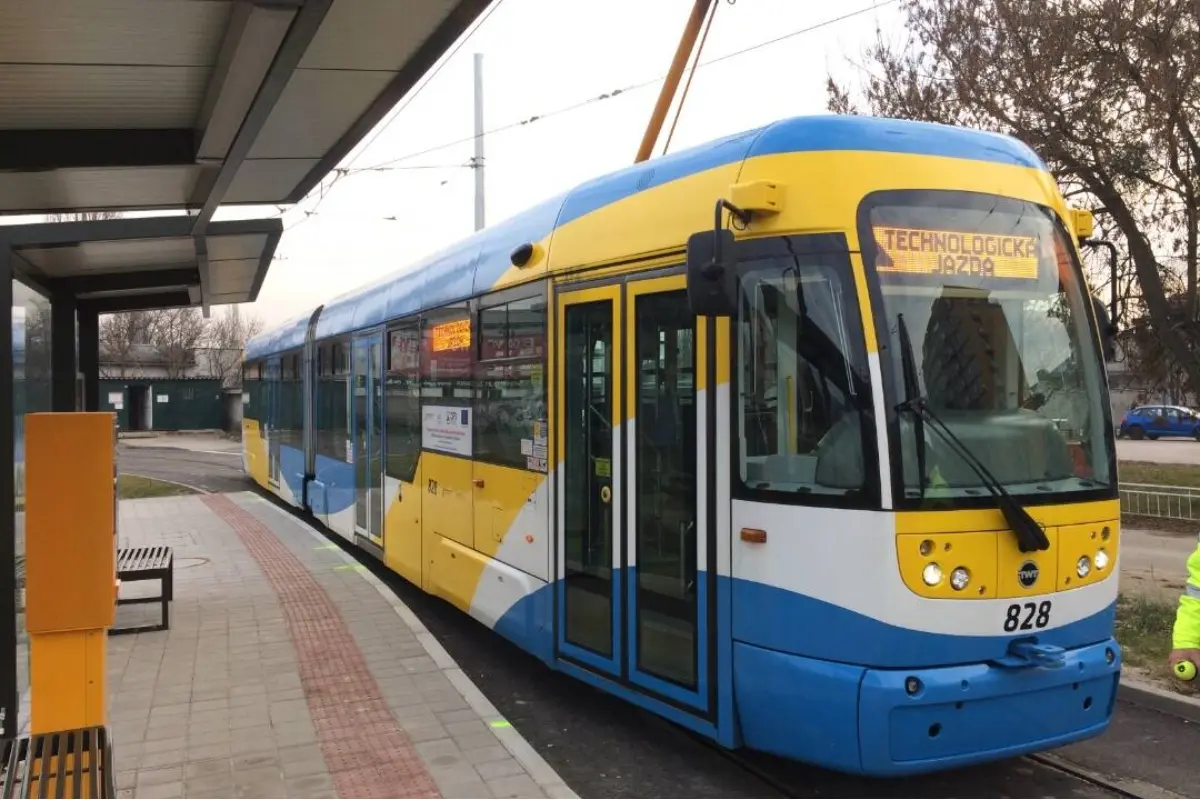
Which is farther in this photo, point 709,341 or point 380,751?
point 380,751

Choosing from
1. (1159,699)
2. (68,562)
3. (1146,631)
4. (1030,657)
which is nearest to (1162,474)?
(1146,631)

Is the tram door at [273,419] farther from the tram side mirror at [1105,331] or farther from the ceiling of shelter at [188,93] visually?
the tram side mirror at [1105,331]

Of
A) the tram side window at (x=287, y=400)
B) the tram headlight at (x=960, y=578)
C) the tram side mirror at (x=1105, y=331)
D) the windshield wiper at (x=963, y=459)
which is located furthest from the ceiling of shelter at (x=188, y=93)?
the tram side window at (x=287, y=400)

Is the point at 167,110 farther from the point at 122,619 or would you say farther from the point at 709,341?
the point at 122,619

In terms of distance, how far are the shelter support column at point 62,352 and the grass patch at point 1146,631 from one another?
8.61m

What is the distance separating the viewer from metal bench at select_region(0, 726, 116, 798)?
12.7 feet

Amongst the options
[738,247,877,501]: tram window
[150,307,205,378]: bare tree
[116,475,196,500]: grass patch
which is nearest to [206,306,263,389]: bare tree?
[150,307,205,378]: bare tree

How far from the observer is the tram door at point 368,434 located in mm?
10406

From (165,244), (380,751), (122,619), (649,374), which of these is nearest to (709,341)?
(649,374)

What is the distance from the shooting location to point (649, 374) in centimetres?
539

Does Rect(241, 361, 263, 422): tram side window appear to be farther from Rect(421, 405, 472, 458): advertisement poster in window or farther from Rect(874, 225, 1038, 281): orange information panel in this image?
Rect(874, 225, 1038, 281): orange information panel

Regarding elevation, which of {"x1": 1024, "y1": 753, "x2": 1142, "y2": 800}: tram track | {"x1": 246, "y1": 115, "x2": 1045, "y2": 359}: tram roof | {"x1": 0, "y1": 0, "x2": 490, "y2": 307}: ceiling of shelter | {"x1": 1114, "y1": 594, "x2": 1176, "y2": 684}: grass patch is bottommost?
{"x1": 1024, "y1": 753, "x2": 1142, "y2": 800}: tram track

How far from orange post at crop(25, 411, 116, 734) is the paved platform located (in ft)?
2.09

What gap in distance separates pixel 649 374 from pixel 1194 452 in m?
32.8
